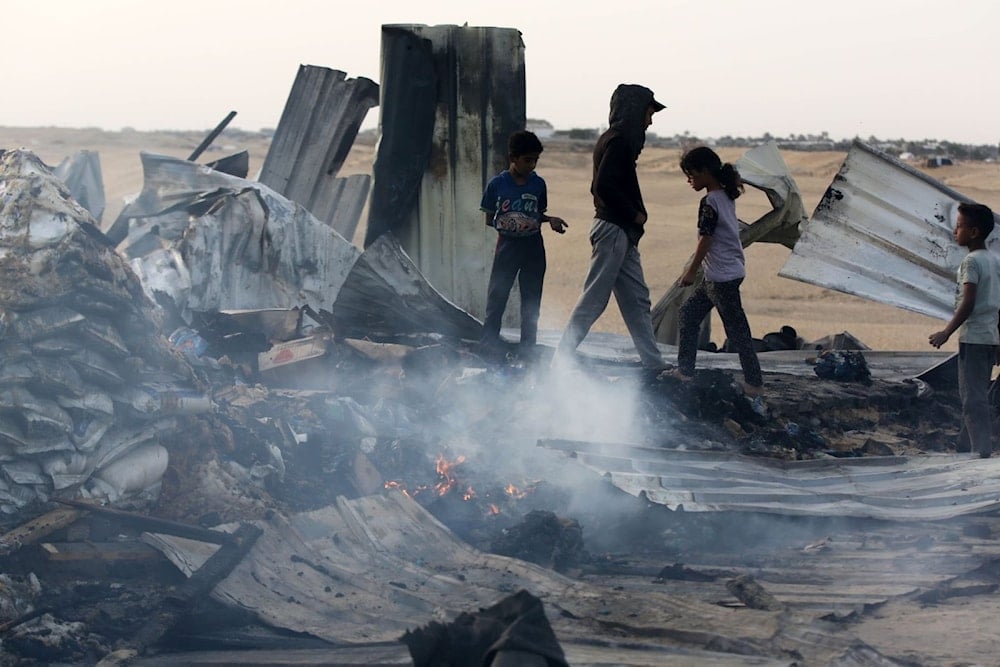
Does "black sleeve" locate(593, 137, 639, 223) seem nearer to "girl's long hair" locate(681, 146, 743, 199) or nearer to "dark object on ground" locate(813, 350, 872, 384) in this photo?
"girl's long hair" locate(681, 146, 743, 199)

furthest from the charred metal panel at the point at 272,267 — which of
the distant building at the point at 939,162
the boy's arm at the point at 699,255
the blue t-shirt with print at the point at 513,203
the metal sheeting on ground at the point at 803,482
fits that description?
the distant building at the point at 939,162

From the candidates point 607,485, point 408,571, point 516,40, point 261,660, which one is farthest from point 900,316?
point 261,660

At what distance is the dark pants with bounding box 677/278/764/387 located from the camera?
7262 mm

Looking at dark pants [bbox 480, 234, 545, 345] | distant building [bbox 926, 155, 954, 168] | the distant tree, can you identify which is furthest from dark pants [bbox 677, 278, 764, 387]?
the distant tree

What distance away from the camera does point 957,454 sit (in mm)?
6797

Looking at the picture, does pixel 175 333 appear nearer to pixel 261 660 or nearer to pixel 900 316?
pixel 261 660

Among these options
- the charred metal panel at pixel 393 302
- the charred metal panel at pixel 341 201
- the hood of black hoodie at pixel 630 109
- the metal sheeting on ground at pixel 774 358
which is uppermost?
the hood of black hoodie at pixel 630 109

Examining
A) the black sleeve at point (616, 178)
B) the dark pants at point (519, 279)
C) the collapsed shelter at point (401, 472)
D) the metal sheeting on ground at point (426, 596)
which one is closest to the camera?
the metal sheeting on ground at point (426, 596)

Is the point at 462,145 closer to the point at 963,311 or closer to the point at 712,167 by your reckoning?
the point at 712,167

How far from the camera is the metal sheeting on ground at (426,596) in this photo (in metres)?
4.25

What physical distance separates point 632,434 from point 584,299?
104 cm

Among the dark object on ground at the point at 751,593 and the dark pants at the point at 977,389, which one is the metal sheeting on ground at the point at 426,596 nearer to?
the dark object on ground at the point at 751,593

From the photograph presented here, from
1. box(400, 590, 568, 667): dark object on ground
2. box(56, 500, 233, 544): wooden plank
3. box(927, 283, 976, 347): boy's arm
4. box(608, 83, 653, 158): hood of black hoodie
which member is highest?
box(608, 83, 653, 158): hood of black hoodie

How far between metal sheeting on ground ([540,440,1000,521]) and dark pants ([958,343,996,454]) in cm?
14
